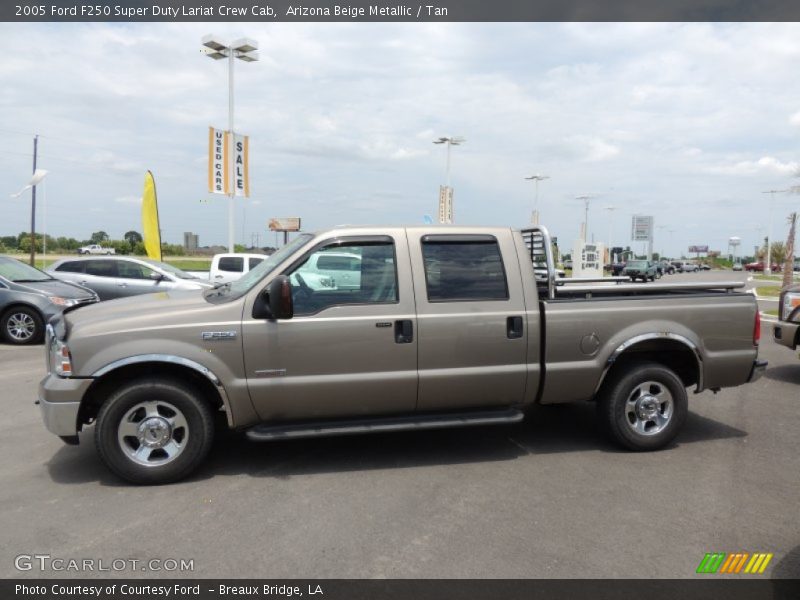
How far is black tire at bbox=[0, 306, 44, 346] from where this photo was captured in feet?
35.7

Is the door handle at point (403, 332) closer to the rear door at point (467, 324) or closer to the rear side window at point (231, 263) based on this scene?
the rear door at point (467, 324)

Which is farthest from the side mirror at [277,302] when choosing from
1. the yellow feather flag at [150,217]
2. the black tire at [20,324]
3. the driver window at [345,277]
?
the yellow feather flag at [150,217]

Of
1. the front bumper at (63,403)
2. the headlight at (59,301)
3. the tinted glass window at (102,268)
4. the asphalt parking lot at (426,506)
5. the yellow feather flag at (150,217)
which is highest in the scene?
the yellow feather flag at (150,217)

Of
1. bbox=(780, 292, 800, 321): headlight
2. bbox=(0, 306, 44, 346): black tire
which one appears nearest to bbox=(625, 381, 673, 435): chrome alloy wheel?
bbox=(780, 292, 800, 321): headlight

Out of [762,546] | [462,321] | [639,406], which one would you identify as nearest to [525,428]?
[639,406]

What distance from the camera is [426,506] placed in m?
4.12

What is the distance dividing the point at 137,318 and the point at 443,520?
2.65m

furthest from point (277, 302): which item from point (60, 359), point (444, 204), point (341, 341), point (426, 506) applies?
point (444, 204)

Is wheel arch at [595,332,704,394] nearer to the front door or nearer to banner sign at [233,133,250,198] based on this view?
the front door

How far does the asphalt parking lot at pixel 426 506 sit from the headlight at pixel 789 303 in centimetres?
300

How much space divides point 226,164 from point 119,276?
802 cm

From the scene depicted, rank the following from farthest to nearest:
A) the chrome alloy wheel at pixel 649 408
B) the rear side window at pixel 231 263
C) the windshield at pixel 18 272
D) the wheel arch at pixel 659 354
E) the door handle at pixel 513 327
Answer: the rear side window at pixel 231 263, the windshield at pixel 18 272, the chrome alloy wheel at pixel 649 408, the wheel arch at pixel 659 354, the door handle at pixel 513 327

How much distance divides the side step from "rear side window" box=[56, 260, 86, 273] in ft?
37.8

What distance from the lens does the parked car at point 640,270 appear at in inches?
Result: 1866
